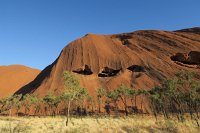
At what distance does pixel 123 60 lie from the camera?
403 feet

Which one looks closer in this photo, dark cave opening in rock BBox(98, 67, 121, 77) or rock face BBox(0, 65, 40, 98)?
dark cave opening in rock BBox(98, 67, 121, 77)

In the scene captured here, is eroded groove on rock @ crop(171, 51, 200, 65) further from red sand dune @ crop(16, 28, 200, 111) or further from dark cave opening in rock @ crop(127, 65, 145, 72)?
dark cave opening in rock @ crop(127, 65, 145, 72)

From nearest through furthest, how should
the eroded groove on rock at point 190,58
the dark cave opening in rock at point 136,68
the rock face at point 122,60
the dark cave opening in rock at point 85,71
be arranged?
the rock face at point 122,60, the dark cave opening in rock at point 136,68, the eroded groove on rock at point 190,58, the dark cave opening in rock at point 85,71

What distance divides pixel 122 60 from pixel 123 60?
1.51ft

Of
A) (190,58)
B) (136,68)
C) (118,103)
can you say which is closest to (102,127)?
(118,103)

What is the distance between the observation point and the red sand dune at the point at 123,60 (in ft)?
358

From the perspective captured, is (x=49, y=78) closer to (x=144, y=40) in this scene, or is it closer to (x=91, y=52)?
(x=91, y=52)

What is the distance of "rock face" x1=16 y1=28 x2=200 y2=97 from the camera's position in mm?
109062

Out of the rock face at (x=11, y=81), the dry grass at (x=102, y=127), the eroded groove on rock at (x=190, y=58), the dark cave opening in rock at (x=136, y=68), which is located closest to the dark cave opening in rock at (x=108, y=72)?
the dark cave opening in rock at (x=136, y=68)

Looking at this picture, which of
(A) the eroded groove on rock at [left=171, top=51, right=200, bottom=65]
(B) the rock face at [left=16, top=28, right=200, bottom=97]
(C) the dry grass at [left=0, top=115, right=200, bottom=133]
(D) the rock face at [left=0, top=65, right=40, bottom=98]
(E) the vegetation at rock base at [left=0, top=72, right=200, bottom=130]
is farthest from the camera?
(D) the rock face at [left=0, top=65, right=40, bottom=98]

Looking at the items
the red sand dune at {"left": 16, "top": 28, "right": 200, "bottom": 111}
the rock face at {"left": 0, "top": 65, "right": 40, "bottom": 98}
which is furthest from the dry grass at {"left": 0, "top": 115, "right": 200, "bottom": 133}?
the rock face at {"left": 0, "top": 65, "right": 40, "bottom": 98}

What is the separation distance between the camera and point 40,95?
106000 millimetres

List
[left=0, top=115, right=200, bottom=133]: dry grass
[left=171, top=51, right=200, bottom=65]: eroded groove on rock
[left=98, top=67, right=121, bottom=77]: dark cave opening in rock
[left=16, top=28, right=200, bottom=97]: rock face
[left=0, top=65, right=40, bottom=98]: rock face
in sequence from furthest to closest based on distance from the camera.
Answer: [left=0, top=65, right=40, bottom=98]: rock face → [left=98, top=67, right=121, bottom=77]: dark cave opening in rock → [left=171, top=51, right=200, bottom=65]: eroded groove on rock → [left=16, top=28, right=200, bottom=97]: rock face → [left=0, top=115, right=200, bottom=133]: dry grass

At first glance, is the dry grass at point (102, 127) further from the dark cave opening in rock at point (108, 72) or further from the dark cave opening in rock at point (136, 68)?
the dark cave opening in rock at point (108, 72)
